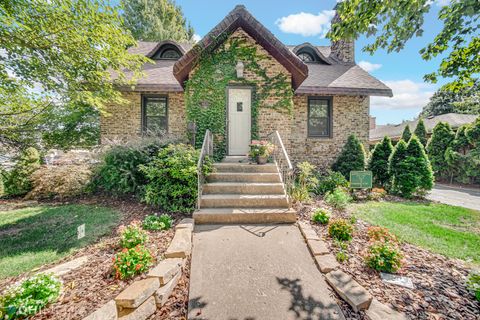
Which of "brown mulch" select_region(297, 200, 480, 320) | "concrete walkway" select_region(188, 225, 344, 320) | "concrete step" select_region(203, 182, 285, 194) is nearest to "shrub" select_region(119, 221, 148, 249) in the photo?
"concrete walkway" select_region(188, 225, 344, 320)

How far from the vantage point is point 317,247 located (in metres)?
3.23

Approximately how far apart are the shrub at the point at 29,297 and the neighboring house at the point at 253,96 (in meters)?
5.20

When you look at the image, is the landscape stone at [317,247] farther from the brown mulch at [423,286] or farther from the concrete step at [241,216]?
the concrete step at [241,216]

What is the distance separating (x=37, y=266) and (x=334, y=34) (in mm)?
6164

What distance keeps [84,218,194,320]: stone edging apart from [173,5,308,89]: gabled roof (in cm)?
549

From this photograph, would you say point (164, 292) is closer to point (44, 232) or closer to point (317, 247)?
point (317, 247)

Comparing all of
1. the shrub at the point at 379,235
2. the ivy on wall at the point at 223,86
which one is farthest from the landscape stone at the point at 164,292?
the ivy on wall at the point at 223,86

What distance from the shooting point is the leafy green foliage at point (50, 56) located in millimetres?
4109

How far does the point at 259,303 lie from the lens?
2291 millimetres

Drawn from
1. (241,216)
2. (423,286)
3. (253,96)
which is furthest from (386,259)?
(253,96)

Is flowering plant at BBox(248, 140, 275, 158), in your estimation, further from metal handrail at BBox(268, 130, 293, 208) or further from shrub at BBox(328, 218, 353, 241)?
shrub at BBox(328, 218, 353, 241)

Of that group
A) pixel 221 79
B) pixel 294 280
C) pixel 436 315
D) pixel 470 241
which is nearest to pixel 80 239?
pixel 294 280

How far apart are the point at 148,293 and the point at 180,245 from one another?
3.09 feet

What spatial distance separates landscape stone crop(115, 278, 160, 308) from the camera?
6.72ft
